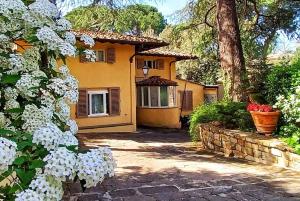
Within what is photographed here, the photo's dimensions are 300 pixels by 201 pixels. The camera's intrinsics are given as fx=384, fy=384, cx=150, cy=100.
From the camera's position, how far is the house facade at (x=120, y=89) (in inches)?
632

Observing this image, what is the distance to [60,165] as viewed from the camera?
1.61 metres

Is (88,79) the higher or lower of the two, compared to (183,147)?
higher

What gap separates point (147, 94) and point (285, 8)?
7.79 metres

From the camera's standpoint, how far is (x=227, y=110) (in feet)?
34.3

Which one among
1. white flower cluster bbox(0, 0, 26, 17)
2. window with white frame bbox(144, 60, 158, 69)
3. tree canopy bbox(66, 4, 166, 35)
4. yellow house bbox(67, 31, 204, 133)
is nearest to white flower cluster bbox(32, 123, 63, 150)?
white flower cluster bbox(0, 0, 26, 17)

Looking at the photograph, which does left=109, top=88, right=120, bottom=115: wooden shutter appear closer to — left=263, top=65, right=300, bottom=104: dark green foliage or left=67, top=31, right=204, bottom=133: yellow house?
left=67, top=31, right=204, bottom=133: yellow house

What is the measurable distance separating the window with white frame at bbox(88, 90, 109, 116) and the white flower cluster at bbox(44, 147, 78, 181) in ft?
48.5

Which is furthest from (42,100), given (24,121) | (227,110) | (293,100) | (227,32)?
(227,32)

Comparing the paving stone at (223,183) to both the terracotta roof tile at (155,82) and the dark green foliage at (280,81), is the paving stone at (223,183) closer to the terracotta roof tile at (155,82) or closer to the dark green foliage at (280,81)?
the dark green foliage at (280,81)

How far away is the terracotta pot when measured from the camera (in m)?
8.20

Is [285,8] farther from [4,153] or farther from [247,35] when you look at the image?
[4,153]

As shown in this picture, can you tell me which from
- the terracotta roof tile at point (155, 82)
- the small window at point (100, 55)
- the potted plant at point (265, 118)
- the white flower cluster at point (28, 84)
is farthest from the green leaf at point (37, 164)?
the terracotta roof tile at point (155, 82)

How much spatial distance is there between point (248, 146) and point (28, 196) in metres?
7.60

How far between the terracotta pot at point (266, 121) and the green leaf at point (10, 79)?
6.76 m
